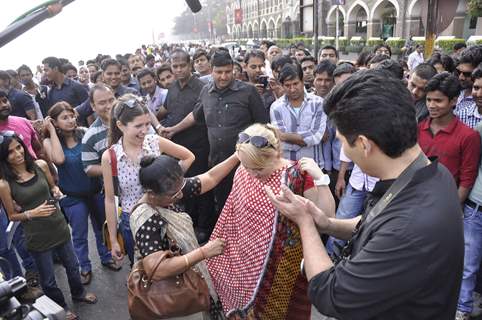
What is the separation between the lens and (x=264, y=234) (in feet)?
6.72

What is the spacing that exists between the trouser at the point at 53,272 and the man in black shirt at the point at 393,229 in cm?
263

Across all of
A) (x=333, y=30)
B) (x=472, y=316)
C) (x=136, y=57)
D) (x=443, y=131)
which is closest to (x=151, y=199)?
(x=443, y=131)

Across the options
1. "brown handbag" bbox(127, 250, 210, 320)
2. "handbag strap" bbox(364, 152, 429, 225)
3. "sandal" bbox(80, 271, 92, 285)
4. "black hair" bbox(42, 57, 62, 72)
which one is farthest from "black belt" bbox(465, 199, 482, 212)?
"black hair" bbox(42, 57, 62, 72)

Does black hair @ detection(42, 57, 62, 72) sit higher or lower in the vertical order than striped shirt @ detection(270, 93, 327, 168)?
higher

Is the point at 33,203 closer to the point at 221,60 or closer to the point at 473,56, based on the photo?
the point at 221,60

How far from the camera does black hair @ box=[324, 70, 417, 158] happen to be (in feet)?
3.95

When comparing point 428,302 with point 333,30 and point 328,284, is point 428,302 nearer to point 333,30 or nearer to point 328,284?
Answer: point 328,284

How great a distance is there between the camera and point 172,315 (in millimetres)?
1960

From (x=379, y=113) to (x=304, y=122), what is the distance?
2.55 meters

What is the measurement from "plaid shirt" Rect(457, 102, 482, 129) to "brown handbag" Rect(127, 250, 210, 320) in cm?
282

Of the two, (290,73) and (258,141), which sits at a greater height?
(290,73)

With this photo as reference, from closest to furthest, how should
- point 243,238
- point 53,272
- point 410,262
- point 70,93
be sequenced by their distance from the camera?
1. point 410,262
2. point 243,238
3. point 53,272
4. point 70,93

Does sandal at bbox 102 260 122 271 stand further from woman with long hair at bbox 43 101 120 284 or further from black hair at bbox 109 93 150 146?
black hair at bbox 109 93 150 146

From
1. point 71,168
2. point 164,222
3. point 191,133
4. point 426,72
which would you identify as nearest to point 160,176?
point 164,222
